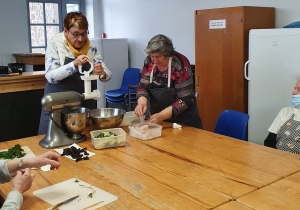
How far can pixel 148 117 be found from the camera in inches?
108

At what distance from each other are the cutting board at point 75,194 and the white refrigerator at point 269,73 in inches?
97.6

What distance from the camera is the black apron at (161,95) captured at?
2742 mm

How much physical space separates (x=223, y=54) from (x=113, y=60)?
8.54ft

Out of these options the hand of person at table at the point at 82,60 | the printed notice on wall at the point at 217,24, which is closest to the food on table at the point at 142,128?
the hand of person at table at the point at 82,60

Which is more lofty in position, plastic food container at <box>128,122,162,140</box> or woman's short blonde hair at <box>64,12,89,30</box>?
woman's short blonde hair at <box>64,12,89,30</box>

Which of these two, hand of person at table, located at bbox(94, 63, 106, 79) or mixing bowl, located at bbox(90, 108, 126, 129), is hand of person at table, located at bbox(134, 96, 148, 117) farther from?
hand of person at table, located at bbox(94, 63, 106, 79)

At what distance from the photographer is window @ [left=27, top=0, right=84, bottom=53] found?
22.2 feet

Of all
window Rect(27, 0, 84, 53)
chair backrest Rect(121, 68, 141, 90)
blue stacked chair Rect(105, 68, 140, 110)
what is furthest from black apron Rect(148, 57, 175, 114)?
window Rect(27, 0, 84, 53)

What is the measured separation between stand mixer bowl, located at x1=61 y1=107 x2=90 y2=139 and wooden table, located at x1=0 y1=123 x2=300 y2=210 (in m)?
0.10

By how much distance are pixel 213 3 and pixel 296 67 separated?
167 centimetres

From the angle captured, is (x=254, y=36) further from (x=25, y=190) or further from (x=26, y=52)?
(x=26, y=52)

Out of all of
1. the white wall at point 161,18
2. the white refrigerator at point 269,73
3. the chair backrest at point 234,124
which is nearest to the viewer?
the chair backrest at point 234,124

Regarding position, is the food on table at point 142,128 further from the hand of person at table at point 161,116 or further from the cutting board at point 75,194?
the cutting board at point 75,194

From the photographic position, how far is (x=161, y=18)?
18.2ft
